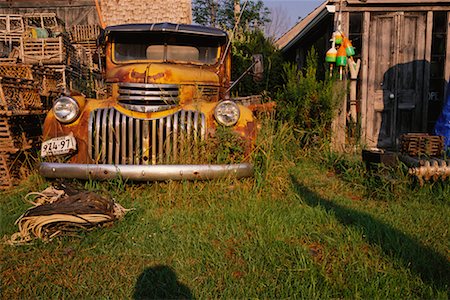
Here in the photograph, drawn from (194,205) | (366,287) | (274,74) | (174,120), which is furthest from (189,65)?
(274,74)

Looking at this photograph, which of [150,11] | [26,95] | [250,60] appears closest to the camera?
[26,95]

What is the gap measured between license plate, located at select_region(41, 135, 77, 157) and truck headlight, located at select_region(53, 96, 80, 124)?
0.82ft

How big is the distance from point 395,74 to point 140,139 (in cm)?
548

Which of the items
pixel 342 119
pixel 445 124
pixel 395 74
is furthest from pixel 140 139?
pixel 395 74

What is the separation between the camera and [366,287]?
2242 millimetres

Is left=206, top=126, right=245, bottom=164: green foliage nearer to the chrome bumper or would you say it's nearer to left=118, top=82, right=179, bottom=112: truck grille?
the chrome bumper

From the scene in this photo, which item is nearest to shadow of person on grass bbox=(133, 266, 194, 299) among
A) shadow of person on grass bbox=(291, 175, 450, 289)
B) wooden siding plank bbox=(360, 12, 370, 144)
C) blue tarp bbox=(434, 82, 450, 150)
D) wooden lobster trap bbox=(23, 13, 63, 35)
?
shadow of person on grass bbox=(291, 175, 450, 289)

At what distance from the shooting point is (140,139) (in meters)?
4.14

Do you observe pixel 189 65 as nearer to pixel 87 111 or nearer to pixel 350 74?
pixel 87 111

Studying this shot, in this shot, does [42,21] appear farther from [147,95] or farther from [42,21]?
[147,95]

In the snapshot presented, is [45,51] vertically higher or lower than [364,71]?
higher

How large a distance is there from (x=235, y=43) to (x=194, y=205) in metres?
9.52

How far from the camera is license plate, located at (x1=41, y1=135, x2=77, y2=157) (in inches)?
157

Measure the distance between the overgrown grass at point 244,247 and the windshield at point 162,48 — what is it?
6.28 feet
